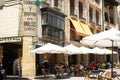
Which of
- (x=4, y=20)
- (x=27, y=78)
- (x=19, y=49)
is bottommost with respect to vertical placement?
(x=27, y=78)

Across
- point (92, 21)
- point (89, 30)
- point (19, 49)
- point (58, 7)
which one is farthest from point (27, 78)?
point (92, 21)

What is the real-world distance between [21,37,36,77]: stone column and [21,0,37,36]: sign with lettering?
63 cm

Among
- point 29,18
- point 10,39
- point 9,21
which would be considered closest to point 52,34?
point 29,18

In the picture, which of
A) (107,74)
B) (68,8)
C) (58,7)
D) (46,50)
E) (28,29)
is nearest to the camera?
(107,74)

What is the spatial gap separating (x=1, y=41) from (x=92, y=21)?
15180 mm

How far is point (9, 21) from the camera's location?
2667 cm

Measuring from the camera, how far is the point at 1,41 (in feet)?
88.3

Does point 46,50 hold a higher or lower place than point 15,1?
lower

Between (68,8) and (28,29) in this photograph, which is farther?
(68,8)

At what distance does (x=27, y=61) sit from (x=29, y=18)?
133 inches

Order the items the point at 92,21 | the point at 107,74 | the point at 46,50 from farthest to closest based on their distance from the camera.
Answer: the point at 92,21
the point at 46,50
the point at 107,74

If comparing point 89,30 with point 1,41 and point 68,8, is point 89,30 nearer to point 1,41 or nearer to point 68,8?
point 68,8

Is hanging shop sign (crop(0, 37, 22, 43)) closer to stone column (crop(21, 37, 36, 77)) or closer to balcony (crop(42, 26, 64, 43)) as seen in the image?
stone column (crop(21, 37, 36, 77))

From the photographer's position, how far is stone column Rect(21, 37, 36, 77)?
2556 cm
